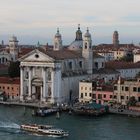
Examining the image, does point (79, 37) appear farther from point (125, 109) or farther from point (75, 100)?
point (125, 109)

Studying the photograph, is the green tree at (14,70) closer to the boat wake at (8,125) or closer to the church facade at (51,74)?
the church facade at (51,74)

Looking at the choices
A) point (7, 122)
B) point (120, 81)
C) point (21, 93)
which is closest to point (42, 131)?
point (7, 122)

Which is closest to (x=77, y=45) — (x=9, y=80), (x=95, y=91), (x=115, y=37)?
(x=9, y=80)

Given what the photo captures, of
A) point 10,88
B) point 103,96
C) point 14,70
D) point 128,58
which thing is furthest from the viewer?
point 128,58

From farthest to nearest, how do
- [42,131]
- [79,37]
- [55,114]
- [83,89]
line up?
[79,37] < [83,89] < [55,114] < [42,131]

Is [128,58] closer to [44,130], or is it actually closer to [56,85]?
[56,85]

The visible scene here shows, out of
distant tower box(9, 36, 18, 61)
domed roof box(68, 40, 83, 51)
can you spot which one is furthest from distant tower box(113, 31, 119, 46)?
domed roof box(68, 40, 83, 51)
